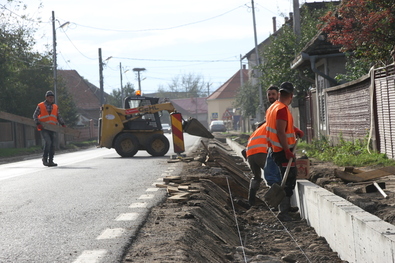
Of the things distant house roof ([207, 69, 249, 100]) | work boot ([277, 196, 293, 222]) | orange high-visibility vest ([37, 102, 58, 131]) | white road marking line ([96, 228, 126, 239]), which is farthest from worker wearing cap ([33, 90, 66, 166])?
distant house roof ([207, 69, 249, 100])

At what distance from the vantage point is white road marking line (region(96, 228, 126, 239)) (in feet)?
20.1

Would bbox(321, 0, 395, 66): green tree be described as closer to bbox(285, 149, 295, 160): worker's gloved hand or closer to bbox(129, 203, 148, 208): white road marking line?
bbox(285, 149, 295, 160): worker's gloved hand

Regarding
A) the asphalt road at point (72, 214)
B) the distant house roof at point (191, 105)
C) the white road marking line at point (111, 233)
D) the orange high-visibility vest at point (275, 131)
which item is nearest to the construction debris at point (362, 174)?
the orange high-visibility vest at point (275, 131)

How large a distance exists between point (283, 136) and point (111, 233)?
9.16 feet

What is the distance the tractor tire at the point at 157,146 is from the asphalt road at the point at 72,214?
8.69 meters

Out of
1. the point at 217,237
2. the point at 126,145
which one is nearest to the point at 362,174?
the point at 217,237

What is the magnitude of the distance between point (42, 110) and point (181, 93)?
130657mm

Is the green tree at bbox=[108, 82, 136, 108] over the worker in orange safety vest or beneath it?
over

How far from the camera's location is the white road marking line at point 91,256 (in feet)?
16.6

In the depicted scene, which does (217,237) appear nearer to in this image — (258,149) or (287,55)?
(258,149)

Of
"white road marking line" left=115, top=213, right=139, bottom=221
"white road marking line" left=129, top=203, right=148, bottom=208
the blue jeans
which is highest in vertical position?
the blue jeans

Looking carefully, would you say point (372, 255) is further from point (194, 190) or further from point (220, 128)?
point (220, 128)

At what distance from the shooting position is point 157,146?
22.6 metres

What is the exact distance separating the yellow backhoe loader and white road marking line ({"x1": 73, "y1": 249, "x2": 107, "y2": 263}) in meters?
16.3
